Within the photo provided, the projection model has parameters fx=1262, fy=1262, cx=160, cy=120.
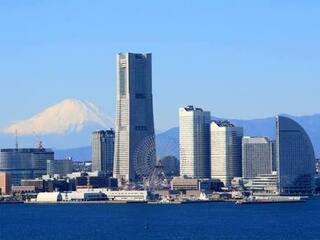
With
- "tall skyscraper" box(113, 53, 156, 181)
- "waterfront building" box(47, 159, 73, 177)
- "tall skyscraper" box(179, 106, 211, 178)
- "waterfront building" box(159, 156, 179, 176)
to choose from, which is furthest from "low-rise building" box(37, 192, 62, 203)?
"waterfront building" box(47, 159, 73, 177)

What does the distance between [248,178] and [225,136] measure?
1072 centimetres

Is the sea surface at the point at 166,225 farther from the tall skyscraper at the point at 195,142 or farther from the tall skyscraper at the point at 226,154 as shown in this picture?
the tall skyscraper at the point at 195,142

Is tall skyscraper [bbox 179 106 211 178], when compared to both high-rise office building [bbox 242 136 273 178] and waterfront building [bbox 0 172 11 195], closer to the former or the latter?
high-rise office building [bbox 242 136 273 178]

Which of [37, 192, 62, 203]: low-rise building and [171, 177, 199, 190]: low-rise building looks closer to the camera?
[37, 192, 62, 203]: low-rise building

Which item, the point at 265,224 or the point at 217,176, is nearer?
the point at 265,224

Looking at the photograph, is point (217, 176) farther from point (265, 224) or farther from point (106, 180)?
point (265, 224)

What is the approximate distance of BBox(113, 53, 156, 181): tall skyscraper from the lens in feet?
615

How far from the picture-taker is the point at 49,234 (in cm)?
7544

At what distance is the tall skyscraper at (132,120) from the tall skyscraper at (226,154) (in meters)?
9.66

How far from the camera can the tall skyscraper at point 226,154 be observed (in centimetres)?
18338

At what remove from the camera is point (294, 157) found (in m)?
168

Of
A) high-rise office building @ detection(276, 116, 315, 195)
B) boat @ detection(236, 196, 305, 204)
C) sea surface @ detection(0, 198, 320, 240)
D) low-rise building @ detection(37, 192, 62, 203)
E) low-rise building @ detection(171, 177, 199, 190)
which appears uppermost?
high-rise office building @ detection(276, 116, 315, 195)

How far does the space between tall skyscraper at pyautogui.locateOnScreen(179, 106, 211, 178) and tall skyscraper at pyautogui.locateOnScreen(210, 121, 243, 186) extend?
8.24 feet

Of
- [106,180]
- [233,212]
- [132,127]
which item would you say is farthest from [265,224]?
[132,127]
